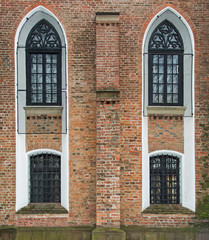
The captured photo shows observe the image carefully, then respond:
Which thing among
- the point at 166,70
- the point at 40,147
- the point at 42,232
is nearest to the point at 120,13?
the point at 166,70

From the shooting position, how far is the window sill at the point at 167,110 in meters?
7.60

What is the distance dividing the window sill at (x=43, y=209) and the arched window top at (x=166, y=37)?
6.26 m

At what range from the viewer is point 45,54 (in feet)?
25.7

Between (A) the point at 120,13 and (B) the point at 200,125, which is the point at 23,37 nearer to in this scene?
(A) the point at 120,13

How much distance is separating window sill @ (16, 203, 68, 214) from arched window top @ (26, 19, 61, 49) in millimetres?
5355

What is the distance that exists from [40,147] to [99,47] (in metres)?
3.79

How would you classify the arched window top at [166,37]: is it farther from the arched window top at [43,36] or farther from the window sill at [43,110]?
the window sill at [43,110]

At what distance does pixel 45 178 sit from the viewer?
304 inches

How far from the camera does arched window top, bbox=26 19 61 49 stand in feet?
25.5

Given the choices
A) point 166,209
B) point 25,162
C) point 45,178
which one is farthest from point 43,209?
point 166,209

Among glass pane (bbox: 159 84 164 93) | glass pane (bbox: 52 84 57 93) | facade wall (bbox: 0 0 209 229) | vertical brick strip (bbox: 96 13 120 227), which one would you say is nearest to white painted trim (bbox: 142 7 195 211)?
facade wall (bbox: 0 0 209 229)

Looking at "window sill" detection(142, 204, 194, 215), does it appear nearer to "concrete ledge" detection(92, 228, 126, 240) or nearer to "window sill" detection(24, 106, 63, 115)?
"concrete ledge" detection(92, 228, 126, 240)

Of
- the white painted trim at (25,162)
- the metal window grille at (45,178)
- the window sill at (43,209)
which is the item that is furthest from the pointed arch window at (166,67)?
the window sill at (43,209)

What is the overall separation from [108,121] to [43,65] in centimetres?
308
